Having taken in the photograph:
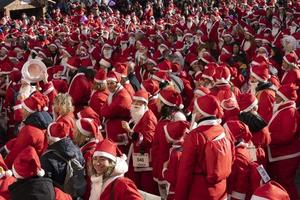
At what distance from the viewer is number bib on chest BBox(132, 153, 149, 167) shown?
6.99 m

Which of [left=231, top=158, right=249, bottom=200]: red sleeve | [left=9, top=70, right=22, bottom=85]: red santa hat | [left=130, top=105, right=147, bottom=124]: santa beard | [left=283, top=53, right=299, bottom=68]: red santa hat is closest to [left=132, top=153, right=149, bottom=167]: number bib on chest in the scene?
[left=130, top=105, right=147, bottom=124]: santa beard

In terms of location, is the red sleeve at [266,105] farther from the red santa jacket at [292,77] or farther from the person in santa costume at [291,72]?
the red santa jacket at [292,77]

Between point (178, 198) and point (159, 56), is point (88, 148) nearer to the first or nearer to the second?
point (178, 198)

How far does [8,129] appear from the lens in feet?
34.8

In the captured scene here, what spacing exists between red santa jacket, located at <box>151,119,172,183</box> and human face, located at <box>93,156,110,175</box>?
64.0 inches

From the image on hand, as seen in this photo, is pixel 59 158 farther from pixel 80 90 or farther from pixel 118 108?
pixel 80 90

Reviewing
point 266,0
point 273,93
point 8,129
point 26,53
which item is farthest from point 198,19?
point 273,93

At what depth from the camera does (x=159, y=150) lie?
6398mm

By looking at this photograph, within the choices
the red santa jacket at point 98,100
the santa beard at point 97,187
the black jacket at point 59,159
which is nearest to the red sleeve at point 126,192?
the santa beard at point 97,187

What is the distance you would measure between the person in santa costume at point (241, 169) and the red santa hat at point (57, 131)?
169cm

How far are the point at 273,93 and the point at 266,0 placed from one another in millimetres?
16188

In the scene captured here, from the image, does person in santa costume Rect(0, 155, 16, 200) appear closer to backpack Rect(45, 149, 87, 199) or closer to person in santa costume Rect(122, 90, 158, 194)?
backpack Rect(45, 149, 87, 199)

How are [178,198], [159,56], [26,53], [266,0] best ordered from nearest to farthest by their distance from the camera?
[178,198]
[159,56]
[26,53]
[266,0]

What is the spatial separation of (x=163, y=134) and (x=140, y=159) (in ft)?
2.88
